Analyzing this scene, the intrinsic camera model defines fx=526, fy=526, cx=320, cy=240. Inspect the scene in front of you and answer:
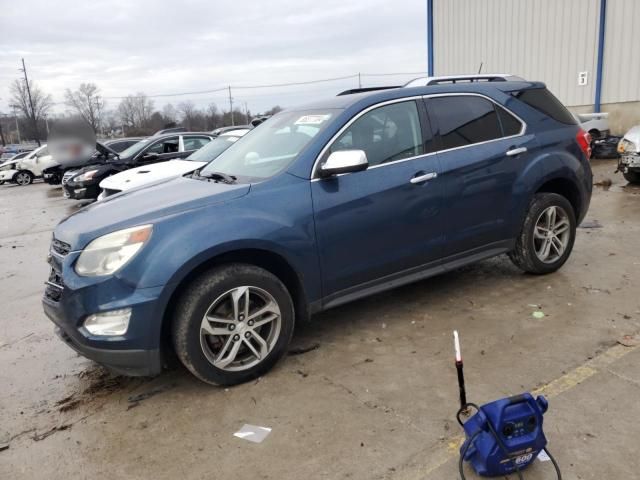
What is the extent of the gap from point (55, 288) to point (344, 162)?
2020 millimetres

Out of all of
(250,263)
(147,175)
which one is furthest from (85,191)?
(250,263)

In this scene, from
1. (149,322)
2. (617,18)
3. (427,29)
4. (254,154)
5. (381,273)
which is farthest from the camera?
(427,29)

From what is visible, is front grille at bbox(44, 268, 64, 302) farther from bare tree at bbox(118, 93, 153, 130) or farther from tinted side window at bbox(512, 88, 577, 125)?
bare tree at bbox(118, 93, 153, 130)

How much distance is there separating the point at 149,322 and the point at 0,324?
2.86 meters

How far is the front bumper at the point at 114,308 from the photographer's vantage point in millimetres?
3039

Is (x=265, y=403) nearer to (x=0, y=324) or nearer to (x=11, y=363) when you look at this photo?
(x=11, y=363)

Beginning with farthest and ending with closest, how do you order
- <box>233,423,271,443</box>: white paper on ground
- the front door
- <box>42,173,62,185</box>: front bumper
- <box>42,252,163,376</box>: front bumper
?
1. <box>42,173,62,185</box>: front bumper
2. the front door
3. <box>42,252,163,376</box>: front bumper
4. <box>233,423,271,443</box>: white paper on ground

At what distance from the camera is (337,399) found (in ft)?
10.5

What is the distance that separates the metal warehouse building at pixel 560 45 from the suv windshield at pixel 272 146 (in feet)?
46.4

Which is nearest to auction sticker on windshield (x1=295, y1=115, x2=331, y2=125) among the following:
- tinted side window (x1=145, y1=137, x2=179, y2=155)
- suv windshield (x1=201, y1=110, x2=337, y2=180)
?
suv windshield (x1=201, y1=110, x2=337, y2=180)

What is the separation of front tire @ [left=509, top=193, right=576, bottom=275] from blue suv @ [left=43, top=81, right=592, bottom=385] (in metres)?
0.02

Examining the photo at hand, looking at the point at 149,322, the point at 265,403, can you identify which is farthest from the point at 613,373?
the point at 149,322

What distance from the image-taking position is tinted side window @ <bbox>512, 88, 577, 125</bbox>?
15.8ft

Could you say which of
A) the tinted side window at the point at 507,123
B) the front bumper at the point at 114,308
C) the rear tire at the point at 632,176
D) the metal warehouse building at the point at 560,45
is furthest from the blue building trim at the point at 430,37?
the front bumper at the point at 114,308
